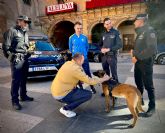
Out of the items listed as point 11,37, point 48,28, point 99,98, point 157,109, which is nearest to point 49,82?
point 99,98

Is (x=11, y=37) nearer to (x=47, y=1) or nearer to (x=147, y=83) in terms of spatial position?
(x=147, y=83)

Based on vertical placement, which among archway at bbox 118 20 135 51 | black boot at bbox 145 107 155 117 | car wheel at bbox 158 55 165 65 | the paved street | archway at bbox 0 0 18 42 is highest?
archway at bbox 0 0 18 42

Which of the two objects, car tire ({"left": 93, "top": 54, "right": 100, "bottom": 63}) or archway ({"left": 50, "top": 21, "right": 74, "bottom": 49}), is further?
archway ({"left": 50, "top": 21, "right": 74, "bottom": 49})

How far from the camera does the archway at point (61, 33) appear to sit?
1028 inches

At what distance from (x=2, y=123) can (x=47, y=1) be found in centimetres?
2378

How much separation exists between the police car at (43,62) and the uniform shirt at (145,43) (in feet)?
13.1

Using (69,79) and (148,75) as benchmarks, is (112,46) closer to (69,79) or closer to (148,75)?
(148,75)

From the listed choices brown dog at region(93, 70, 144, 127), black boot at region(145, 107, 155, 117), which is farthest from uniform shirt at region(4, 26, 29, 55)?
black boot at region(145, 107, 155, 117)

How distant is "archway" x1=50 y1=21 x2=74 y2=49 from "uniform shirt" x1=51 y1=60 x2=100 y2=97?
22.3 metres

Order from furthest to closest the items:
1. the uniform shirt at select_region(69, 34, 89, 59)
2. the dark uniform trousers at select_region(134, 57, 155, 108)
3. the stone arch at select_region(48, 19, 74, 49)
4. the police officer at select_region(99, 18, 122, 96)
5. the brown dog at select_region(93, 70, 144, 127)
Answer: the stone arch at select_region(48, 19, 74, 49), the uniform shirt at select_region(69, 34, 89, 59), the police officer at select_region(99, 18, 122, 96), the dark uniform trousers at select_region(134, 57, 155, 108), the brown dog at select_region(93, 70, 144, 127)

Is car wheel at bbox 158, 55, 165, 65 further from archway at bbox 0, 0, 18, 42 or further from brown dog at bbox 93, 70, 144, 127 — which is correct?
archway at bbox 0, 0, 18, 42

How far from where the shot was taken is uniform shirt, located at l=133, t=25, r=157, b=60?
12.5ft

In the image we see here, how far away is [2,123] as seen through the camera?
12.6 feet

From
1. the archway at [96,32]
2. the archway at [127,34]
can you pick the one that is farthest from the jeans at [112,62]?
the archway at [127,34]
